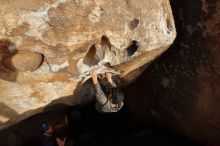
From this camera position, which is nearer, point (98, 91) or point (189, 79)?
point (98, 91)

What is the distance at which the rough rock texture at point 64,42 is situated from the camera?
2635mm

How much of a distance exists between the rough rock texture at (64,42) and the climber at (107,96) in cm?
12

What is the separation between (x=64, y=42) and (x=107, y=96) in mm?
768

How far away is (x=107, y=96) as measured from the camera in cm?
333

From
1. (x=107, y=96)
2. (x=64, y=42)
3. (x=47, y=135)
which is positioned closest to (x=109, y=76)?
(x=107, y=96)

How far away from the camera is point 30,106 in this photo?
3.41m

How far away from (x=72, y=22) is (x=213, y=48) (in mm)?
1428

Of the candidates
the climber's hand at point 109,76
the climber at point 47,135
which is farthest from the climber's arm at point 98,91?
the climber at point 47,135

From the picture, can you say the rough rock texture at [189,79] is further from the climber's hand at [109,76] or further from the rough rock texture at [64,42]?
the climber's hand at [109,76]

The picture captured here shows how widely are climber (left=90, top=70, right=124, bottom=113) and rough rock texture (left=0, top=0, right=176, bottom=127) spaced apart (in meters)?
0.12

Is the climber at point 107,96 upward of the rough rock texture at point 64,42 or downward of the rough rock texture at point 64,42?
downward

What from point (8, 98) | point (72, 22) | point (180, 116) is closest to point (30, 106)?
point (8, 98)

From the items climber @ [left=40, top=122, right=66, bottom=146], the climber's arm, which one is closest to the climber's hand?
the climber's arm

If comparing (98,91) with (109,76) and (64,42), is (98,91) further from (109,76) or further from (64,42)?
(64,42)
